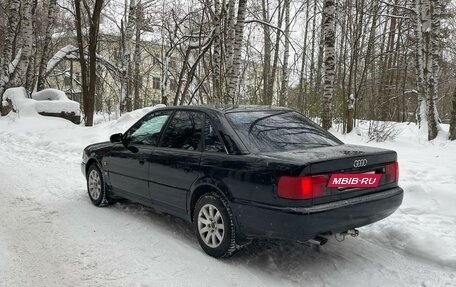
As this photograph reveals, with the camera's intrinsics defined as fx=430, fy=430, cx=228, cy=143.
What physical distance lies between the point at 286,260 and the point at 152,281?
1.37 meters

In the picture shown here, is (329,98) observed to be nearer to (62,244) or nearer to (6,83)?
(62,244)

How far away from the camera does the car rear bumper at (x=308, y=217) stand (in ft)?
11.9

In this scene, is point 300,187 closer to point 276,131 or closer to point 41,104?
point 276,131

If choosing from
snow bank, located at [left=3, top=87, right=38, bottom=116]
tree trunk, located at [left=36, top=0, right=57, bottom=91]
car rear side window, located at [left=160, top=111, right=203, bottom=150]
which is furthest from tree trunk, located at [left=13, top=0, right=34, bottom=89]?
car rear side window, located at [left=160, top=111, right=203, bottom=150]

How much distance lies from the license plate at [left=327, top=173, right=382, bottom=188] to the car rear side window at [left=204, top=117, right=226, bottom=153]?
3.69ft

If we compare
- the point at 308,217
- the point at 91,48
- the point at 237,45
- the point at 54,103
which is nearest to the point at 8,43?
the point at 54,103

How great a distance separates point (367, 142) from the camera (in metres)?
11.2

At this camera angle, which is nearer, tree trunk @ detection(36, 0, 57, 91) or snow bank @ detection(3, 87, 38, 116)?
snow bank @ detection(3, 87, 38, 116)

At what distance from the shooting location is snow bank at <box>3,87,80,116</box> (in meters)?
16.1

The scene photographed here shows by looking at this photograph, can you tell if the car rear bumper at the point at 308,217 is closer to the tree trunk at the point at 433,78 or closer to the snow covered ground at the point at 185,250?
the snow covered ground at the point at 185,250

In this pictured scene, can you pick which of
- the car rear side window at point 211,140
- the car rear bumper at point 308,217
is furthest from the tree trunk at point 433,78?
the car rear side window at point 211,140

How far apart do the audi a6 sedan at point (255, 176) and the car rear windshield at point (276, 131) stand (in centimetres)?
1

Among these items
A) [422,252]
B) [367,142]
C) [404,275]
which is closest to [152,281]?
[404,275]

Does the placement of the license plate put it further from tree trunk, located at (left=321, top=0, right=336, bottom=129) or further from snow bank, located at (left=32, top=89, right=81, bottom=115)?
snow bank, located at (left=32, top=89, right=81, bottom=115)
